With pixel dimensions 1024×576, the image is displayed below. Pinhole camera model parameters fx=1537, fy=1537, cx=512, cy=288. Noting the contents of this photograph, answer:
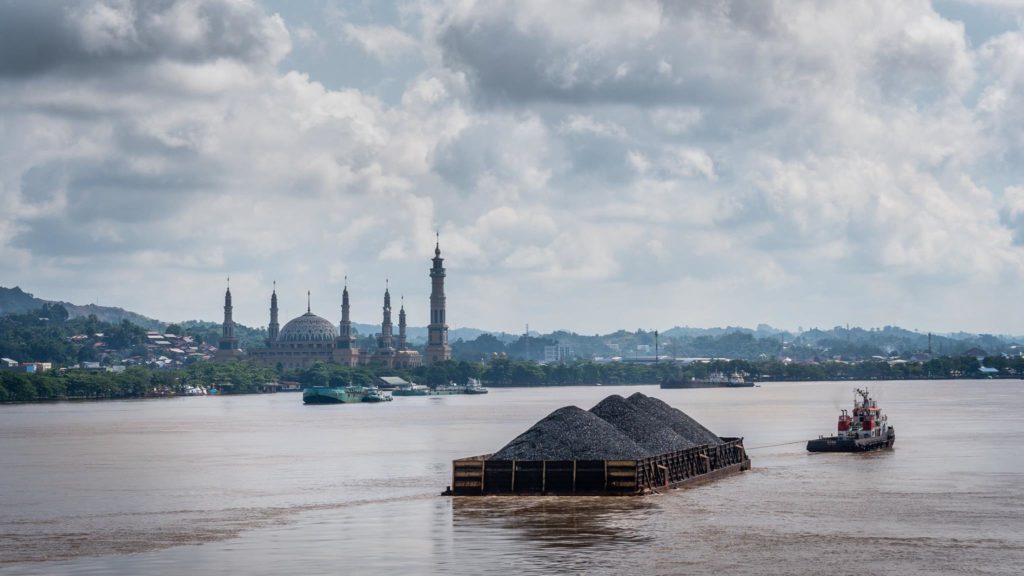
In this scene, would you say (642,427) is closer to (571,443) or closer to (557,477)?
(571,443)

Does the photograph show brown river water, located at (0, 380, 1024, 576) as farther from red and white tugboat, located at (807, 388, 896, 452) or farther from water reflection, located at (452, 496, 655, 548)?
red and white tugboat, located at (807, 388, 896, 452)

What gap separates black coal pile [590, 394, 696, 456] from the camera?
89188 millimetres

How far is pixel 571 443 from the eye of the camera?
82125 millimetres

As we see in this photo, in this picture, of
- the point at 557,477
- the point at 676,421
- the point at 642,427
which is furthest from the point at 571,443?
the point at 676,421

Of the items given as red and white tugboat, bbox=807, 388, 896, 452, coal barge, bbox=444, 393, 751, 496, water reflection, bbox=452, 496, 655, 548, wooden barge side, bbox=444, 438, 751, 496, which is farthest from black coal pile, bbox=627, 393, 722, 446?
red and white tugboat, bbox=807, 388, 896, 452

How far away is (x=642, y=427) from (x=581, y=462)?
38.4 feet

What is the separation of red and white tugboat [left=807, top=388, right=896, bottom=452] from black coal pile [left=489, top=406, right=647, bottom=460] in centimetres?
3698

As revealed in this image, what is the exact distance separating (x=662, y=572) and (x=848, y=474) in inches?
1733

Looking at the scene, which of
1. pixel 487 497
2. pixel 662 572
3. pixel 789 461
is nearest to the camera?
pixel 662 572

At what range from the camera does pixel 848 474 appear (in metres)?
98.9

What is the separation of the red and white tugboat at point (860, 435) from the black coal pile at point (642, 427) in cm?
2627

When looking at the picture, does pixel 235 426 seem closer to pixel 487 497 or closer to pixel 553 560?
pixel 487 497

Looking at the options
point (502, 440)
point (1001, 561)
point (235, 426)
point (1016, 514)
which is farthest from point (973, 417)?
point (1001, 561)

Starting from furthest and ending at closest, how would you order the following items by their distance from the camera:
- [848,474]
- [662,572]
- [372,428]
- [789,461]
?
[372,428] < [789,461] < [848,474] < [662,572]
